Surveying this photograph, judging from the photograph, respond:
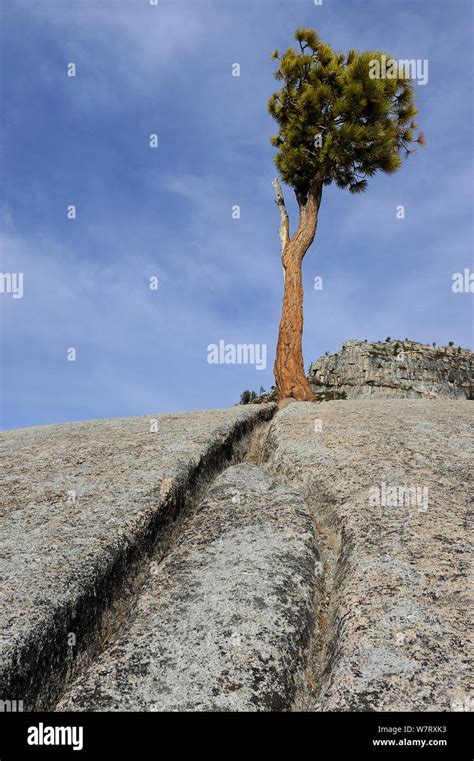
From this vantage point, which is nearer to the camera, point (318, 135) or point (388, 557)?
point (388, 557)

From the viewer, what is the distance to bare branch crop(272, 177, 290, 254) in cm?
2884

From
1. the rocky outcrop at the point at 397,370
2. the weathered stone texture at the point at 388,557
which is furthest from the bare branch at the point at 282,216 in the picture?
the rocky outcrop at the point at 397,370

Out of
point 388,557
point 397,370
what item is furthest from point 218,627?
point 397,370

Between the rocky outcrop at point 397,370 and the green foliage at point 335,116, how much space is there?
2347 centimetres

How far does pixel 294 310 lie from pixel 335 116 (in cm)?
1012

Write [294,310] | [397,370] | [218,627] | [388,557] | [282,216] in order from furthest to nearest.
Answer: [397,370]
[282,216]
[294,310]
[388,557]
[218,627]

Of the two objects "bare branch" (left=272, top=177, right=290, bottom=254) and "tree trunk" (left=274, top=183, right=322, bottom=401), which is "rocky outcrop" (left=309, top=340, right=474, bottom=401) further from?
"tree trunk" (left=274, top=183, right=322, bottom=401)

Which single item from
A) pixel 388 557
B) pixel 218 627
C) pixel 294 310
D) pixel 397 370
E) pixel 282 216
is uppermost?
pixel 282 216

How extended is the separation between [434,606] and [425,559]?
1.19 metres

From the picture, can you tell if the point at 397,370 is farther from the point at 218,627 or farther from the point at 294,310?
the point at 218,627

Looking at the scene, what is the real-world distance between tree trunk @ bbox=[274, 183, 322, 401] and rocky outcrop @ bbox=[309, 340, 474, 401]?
22.6 metres

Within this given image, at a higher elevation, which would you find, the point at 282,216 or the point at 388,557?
the point at 282,216

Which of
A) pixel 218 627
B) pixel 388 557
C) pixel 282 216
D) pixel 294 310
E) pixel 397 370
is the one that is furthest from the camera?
pixel 397 370

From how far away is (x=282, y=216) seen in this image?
1158 inches
